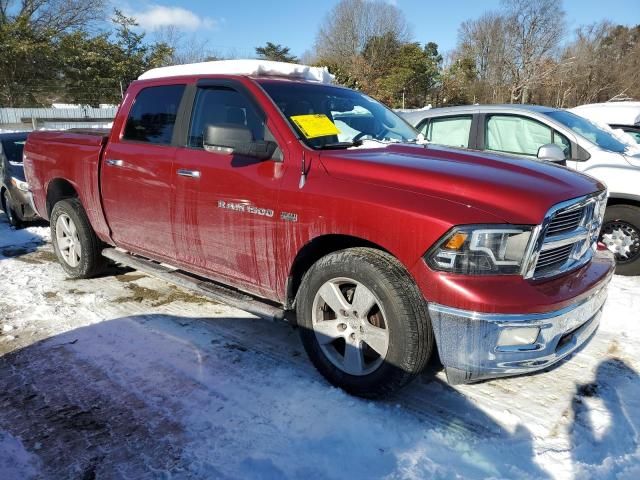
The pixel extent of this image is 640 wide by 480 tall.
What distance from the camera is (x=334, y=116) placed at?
3.55m

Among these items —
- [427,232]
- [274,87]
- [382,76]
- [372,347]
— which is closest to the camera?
[427,232]

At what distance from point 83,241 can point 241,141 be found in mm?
2589

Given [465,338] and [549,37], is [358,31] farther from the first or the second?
[465,338]

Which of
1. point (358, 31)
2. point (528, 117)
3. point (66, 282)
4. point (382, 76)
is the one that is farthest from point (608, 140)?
point (358, 31)

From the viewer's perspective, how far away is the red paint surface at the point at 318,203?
2.37 metres

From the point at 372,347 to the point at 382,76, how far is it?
39.6 metres

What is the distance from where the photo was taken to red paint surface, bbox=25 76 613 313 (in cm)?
237

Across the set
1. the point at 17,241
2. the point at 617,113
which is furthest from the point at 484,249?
the point at 617,113

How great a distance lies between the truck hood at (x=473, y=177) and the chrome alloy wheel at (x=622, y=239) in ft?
8.25

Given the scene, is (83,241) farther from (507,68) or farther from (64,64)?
(507,68)

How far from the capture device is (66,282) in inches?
195

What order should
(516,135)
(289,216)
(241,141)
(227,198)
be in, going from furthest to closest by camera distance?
(516,135) → (227,198) → (241,141) → (289,216)

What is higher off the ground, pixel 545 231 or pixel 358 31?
pixel 358 31

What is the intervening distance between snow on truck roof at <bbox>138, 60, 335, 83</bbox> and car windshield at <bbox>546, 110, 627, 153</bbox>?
3.02m
